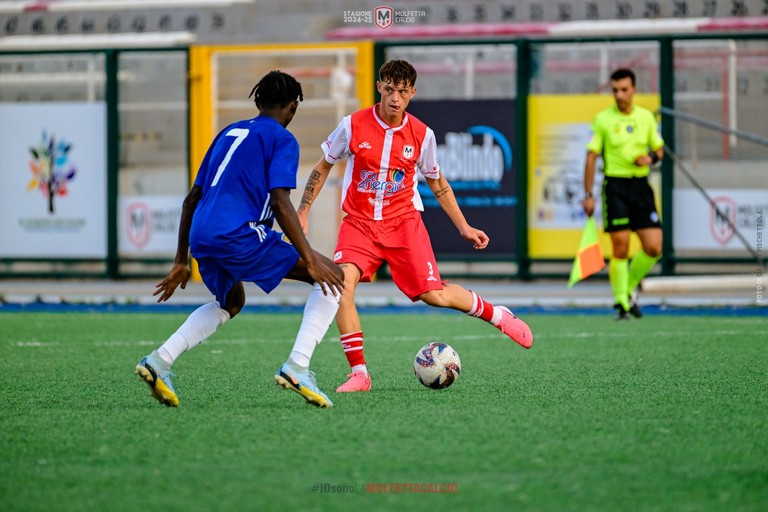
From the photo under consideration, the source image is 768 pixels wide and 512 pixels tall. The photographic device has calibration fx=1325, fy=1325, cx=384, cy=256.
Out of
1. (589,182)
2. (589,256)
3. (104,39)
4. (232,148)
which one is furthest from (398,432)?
(104,39)

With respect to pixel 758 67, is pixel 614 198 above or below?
below

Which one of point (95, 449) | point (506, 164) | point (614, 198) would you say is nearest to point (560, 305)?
point (614, 198)

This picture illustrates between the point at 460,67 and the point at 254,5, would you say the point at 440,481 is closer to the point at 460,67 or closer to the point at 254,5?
the point at 460,67

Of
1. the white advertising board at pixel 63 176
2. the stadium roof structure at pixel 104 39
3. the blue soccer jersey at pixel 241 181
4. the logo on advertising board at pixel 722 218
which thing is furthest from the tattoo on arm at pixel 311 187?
the stadium roof structure at pixel 104 39

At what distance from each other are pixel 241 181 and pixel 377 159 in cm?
129

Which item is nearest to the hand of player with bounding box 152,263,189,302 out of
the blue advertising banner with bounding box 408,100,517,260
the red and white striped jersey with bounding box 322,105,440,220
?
the red and white striped jersey with bounding box 322,105,440,220

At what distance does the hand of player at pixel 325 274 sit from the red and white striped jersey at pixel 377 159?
1229 millimetres

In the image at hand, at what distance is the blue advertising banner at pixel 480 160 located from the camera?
15906 mm

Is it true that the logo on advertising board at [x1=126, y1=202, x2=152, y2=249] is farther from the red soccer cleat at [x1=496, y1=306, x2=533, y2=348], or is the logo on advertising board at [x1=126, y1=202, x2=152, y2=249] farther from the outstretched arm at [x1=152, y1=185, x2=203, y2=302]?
the outstretched arm at [x1=152, y1=185, x2=203, y2=302]

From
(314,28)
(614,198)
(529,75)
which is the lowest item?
(614,198)

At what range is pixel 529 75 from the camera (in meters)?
16.0

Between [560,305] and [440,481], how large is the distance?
909cm

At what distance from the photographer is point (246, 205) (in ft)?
20.5

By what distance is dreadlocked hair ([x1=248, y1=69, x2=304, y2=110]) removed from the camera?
634 cm
